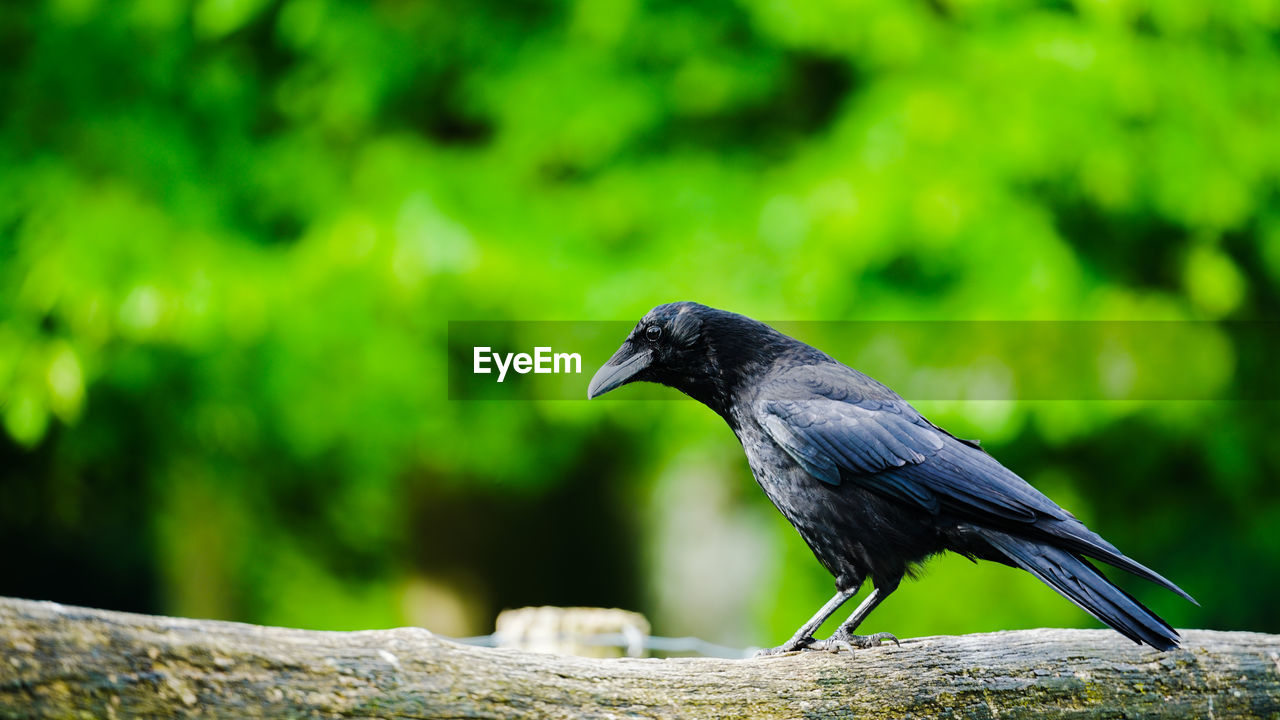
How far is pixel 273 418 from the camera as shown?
20.8 ft

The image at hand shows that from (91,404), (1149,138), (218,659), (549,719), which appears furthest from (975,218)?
(91,404)

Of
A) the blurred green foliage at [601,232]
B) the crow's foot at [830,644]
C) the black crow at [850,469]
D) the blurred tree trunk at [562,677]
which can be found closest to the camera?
the blurred tree trunk at [562,677]

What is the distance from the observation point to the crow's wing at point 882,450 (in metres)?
2.21

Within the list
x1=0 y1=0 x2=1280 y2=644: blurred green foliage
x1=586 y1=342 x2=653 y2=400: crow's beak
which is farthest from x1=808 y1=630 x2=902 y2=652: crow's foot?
x1=0 y1=0 x2=1280 y2=644: blurred green foliage

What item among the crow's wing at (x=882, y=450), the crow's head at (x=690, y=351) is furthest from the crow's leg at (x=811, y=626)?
the crow's head at (x=690, y=351)

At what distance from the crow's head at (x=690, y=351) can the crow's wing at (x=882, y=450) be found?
0.10 m

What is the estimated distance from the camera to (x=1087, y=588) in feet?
6.57

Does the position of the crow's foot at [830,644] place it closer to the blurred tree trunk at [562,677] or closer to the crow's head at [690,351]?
the blurred tree trunk at [562,677]

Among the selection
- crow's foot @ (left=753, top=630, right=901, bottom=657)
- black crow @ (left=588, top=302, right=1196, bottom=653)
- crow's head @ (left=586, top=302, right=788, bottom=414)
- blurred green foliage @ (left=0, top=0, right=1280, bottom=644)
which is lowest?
crow's foot @ (left=753, top=630, right=901, bottom=657)

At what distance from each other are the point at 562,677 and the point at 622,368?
653 millimetres

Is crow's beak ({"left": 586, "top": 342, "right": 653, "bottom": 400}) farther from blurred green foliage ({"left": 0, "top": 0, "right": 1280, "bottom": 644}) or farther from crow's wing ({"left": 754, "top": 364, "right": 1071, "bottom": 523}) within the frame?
blurred green foliage ({"left": 0, "top": 0, "right": 1280, "bottom": 644})

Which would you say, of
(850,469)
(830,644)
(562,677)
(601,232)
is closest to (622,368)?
(850,469)

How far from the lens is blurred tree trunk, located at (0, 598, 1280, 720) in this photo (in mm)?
1836

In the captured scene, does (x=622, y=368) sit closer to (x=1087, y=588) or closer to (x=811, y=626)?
(x=811, y=626)
